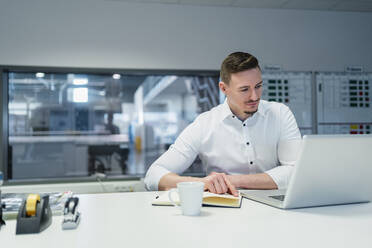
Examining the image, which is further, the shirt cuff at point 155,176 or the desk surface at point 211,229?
the shirt cuff at point 155,176

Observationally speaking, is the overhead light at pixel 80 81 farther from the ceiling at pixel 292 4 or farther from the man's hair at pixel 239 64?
the man's hair at pixel 239 64

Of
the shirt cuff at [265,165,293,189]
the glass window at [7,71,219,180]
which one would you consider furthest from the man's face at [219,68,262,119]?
the glass window at [7,71,219,180]

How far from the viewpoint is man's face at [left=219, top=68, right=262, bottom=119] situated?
1.66m

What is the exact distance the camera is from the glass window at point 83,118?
3.11 meters

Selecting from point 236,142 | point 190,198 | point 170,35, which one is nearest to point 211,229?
point 190,198

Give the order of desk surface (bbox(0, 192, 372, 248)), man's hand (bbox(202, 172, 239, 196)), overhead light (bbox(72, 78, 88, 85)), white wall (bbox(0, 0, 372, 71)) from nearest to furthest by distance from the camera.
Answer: desk surface (bbox(0, 192, 372, 248))
man's hand (bbox(202, 172, 239, 196))
white wall (bbox(0, 0, 372, 71))
overhead light (bbox(72, 78, 88, 85))

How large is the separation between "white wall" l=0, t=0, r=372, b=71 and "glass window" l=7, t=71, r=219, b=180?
0.22 m

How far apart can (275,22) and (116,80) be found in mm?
1715

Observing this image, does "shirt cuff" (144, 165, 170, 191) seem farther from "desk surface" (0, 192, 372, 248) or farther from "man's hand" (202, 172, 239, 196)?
"desk surface" (0, 192, 372, 248)

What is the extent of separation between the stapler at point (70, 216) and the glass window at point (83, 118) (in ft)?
7.77

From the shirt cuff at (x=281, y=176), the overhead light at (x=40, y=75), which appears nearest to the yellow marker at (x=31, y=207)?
the shirt cuff at (x=281, y=176)

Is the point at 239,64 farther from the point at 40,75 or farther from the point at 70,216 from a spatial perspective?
the point at 40,75

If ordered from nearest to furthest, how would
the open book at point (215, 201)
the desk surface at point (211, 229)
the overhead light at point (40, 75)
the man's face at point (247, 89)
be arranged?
the desk surface at point (211, 229)
the open book at point (215, 201)
the man's face at point (247, 89)
the overhead light at point (40, 75)

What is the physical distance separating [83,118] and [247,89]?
2160mm
